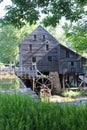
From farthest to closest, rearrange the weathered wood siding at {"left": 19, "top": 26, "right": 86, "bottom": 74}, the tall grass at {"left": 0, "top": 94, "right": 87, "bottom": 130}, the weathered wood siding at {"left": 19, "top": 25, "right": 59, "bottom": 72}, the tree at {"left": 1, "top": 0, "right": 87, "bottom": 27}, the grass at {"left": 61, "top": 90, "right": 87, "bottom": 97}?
the weathered wood siding at {"left": 19, "top": 25, "right": 59, "bottom": 72}, the weathered wood siding at {"left": 19, "top": 26, "right": 86, "bottom": 74}, the grass at {"left": 61, "top": 90, "right": 87, "bottom": 97}, the tree at {"left": 1, "top": 0, "right": 87, "bottom": 27}, the tall grass at {"left": 0, "top": 94, "right": 87, "bottom": 130}

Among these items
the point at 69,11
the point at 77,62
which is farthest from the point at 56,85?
the point at 69,11

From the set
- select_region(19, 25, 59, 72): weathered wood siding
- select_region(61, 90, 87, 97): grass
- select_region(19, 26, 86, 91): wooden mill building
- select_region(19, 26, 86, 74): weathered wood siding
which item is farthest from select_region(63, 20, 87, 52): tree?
select_region(19, 25, 59, 72): weathered wood siding

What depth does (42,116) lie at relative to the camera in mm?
4059

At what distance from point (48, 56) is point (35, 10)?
43384 millimetres

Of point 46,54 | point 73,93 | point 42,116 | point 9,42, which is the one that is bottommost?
point 73,93

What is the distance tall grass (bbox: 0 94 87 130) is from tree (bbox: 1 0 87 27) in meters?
1.78

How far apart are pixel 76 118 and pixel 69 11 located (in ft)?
8.53

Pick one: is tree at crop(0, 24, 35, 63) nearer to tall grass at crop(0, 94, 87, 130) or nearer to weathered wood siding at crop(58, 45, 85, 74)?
weathered wood siding at crop(58, 45, 85, 74)

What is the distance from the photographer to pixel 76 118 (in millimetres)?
3822

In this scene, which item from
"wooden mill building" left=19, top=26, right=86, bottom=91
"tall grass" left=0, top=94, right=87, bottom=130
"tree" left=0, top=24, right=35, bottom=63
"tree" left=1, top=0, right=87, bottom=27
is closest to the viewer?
"tall grass" left=0, top=94, right=87, bottom=130

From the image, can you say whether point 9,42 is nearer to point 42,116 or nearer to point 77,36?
point 77,36

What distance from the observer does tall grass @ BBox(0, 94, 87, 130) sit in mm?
3760

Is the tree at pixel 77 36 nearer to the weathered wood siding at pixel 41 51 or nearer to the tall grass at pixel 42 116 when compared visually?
the tall grass at pixel 42 116

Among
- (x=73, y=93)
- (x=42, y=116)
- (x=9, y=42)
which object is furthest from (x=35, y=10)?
(x=9, y=42)
